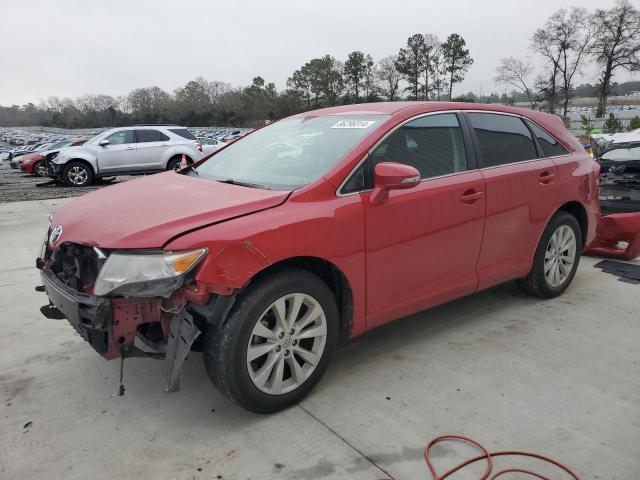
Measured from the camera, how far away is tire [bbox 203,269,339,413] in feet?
8.18

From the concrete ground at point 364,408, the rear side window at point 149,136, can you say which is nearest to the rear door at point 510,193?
the concrete ground at point 364,408

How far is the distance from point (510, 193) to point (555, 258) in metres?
0.94

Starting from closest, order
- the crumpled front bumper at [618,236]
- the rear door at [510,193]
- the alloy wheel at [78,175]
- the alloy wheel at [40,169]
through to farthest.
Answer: the rear door at [510,193]
the crumpled front bumper at [618,236]
the alloy wheel at [78,175]
the alloy wheel at [40,169]

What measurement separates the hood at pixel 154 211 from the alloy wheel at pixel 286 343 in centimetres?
54

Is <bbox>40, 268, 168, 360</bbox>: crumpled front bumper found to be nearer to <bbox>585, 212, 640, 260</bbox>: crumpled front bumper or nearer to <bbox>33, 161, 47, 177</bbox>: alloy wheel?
<bbox>585, 212, 640, 260</bbox>: crumpled front bumper

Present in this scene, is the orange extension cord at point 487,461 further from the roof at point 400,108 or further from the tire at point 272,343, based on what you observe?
the roof at point 400,108

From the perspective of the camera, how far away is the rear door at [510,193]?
366 cm

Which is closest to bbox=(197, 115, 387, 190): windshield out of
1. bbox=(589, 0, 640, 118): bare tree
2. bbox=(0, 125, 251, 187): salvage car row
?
bbox=(0, 125, 251, 187): salvage car row

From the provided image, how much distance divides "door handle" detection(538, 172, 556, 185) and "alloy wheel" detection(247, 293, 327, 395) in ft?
7.34

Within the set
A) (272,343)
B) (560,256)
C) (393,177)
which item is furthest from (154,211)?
(560,256)

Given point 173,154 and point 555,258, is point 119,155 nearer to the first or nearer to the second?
point 173,154

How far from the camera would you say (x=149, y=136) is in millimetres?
15062

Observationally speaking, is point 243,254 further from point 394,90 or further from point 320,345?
point 394,90

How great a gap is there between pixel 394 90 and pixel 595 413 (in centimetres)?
7501
